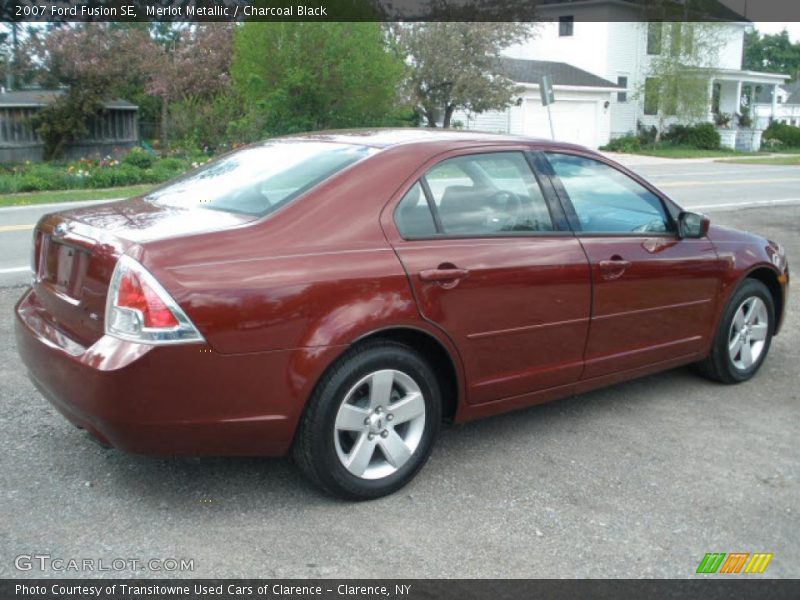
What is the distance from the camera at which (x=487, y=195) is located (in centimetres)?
444

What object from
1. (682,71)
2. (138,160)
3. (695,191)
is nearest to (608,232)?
(695,191)

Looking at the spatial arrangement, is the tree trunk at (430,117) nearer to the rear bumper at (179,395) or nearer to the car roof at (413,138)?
the car roof at (413,138)

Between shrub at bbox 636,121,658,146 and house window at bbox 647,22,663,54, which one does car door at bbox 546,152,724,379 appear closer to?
shrub at bbox 636,121,658,146

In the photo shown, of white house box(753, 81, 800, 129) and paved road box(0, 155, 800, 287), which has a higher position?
white house box(753, 81, 800, 129)

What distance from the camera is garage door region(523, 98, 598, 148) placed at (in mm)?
37062

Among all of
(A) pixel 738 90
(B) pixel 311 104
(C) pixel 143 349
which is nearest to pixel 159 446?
(C) pixel 143 349

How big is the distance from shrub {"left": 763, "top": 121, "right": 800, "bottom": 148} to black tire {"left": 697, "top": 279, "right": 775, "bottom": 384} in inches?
1784

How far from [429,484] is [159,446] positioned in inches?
51.0

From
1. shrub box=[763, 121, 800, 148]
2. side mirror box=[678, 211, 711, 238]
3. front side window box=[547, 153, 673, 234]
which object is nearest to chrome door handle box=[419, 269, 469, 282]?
front side window box=[547, 153, 673, 234]

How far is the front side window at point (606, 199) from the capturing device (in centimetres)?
475

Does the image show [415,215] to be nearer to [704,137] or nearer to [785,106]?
[704,137]

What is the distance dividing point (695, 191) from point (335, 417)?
56.1 ft

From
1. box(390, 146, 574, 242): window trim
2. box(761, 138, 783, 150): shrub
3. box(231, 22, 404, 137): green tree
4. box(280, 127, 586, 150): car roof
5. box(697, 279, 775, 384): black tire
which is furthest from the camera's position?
box(761, 138, 783, 150): shrub
